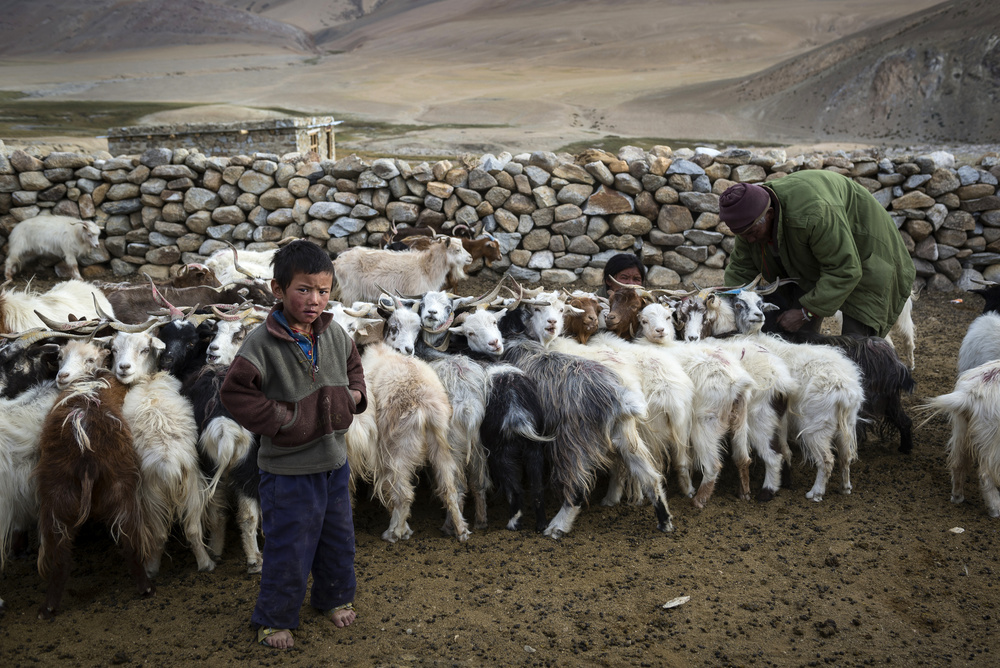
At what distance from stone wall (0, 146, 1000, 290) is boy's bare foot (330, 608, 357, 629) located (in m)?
6.30

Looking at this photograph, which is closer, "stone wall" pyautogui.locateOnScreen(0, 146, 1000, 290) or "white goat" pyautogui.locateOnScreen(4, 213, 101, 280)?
"stone wall" pyautogui.locateOnScreen(0, 146, 1000, 290)

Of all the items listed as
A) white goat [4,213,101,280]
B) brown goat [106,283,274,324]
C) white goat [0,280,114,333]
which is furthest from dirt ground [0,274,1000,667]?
white goat [4,213,101,280]

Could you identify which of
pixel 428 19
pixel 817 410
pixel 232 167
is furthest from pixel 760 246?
pixel 428 19

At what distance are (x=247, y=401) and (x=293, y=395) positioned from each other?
0.61 ft

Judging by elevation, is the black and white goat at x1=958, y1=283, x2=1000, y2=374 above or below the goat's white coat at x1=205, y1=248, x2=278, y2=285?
below

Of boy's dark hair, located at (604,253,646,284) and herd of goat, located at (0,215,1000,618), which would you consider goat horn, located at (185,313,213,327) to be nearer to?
herd of goat, located at (0,215,1000,618)

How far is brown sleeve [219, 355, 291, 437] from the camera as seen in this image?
2686 millimetres

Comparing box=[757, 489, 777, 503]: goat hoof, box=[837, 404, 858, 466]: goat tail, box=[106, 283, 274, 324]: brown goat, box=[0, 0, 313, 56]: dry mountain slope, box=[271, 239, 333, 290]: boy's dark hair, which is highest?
box=[0, 0, 313, 56]: dry mountain slope

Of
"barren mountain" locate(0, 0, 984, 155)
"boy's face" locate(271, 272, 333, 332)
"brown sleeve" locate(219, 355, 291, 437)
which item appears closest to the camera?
"brown sleeve" locate(219, 355, 291, 437)

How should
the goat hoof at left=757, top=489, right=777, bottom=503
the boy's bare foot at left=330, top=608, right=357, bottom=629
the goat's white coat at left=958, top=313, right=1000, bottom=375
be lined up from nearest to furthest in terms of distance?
1. the boy's bare foot at left=330, top=608, right=357, bottom=629
2. the goat hoof at left=757, top=489, right=777, bottom=503
3. the goat's white coat at left=958, top=313, right=1000, bottom=375

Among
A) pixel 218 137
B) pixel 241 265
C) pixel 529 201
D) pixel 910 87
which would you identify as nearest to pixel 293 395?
pixel 241 265

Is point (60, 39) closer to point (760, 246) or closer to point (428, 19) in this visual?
point (428, 19)

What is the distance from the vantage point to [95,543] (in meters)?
3.97

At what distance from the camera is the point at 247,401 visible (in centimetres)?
270
